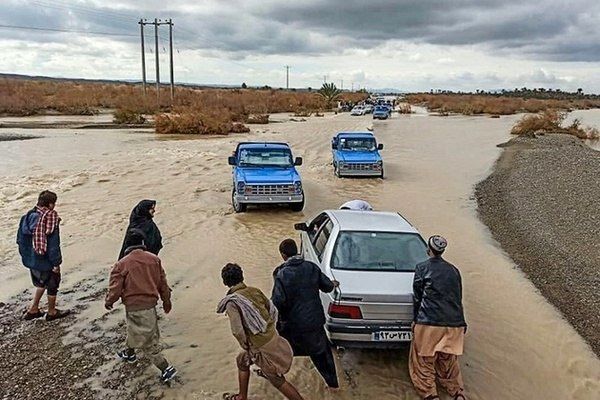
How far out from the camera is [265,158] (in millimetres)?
15141

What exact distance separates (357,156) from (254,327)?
53.6ft

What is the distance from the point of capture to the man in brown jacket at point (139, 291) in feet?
17.8

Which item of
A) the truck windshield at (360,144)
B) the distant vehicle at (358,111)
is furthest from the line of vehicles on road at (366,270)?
the distant vehicle at (358,111)

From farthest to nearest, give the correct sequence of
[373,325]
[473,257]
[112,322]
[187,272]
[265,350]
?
[473,257]
[187,272]
[112,322]
[373,325]
[265,350]

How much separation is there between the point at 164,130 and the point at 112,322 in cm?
3279

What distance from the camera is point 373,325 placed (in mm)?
5836

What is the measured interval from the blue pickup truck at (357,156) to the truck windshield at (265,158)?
5.46 meters

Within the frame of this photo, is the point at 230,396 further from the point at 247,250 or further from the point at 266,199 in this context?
the point at 266,199

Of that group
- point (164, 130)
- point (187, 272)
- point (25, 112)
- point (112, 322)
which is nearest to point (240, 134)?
point (164, 130)

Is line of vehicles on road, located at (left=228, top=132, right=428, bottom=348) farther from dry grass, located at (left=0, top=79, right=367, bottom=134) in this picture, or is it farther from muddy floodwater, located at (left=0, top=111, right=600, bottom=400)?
dry grass, located at (left=0, top=79, right=367, bottom=134)

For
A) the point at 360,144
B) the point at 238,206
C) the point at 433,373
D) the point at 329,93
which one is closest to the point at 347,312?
the point at 433,373

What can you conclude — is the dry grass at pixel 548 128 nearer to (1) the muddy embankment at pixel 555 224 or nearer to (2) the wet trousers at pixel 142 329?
(1) the muddy embankment at pixel 555 224

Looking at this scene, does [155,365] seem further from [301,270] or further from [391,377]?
[391,377]

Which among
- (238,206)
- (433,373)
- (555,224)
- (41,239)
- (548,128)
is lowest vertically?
(555,224)
